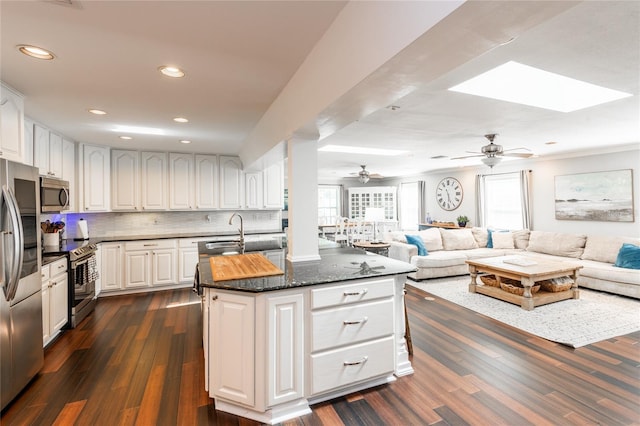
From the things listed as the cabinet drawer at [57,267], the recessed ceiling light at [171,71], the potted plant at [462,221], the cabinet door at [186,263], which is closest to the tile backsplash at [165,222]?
the cabinet door at [186,263]

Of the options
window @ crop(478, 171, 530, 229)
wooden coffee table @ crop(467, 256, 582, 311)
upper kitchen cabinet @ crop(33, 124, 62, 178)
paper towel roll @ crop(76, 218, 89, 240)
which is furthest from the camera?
window @ crop(478, 171, 530, 229)

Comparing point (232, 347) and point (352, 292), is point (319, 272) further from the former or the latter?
point (232, 347)

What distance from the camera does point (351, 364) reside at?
215 centimetres

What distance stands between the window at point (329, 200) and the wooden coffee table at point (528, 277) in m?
6.34

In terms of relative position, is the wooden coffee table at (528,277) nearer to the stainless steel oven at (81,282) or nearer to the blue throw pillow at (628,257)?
the blue throw pillow at (628,257)

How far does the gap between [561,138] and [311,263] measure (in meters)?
4.40

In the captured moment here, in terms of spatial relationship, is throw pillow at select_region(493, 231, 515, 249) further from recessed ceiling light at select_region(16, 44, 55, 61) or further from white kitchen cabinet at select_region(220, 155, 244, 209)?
recessed ceiling light at select_region(16, 44, 55, 61)

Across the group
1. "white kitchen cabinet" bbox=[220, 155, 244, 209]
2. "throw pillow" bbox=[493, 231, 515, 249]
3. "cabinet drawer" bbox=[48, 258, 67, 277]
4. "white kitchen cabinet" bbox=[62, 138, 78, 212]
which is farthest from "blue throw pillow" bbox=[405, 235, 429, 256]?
"white kitchen cabinet" bbox=[62, 138, 78, 212]

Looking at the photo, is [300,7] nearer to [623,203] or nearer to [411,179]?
[623,203]

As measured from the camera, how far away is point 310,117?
2.08 meters

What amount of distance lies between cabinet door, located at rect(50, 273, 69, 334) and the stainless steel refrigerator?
2.40 ft

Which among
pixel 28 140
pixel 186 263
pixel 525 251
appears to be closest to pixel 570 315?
pixel 525 251

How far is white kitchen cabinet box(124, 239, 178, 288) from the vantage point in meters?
4.71

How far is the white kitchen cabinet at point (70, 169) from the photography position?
4004mm
